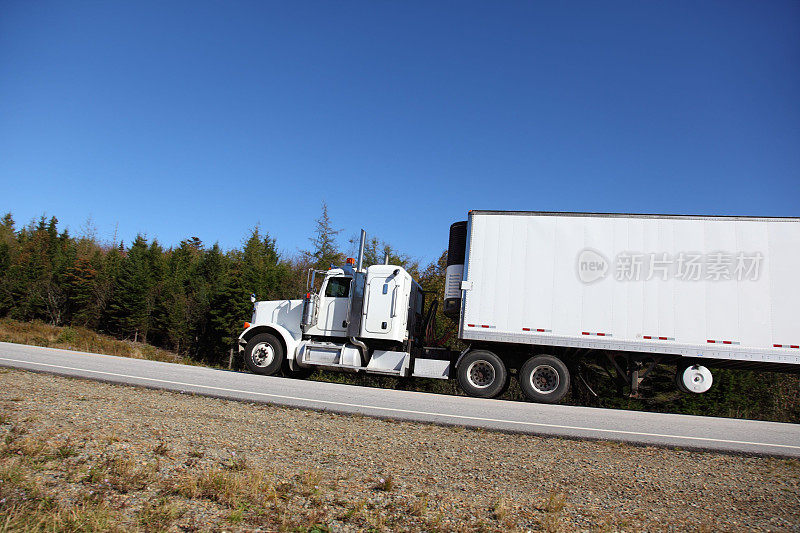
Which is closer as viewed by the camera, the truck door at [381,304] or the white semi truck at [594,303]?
the white semi truck at [594,303]

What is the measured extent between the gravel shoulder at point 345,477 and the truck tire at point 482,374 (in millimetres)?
4485

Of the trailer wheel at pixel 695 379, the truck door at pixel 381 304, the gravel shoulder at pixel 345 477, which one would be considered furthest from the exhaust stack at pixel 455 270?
the gravel shoulder at pixel 345 477

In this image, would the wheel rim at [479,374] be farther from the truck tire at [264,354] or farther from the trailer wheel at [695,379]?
the truck tire at [264,354]

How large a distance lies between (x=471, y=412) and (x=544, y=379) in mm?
3407

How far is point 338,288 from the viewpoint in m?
12.6


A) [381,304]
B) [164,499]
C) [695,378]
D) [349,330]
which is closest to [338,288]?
[349,330]

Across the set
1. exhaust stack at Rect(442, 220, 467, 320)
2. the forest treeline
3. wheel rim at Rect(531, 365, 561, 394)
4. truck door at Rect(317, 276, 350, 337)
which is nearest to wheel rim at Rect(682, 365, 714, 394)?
wheel rim at Rect(531, 365, 561, 394)

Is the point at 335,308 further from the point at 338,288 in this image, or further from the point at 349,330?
the point at 349,330

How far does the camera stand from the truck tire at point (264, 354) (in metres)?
12.3

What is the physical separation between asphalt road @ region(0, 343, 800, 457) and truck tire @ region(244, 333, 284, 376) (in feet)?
5.77

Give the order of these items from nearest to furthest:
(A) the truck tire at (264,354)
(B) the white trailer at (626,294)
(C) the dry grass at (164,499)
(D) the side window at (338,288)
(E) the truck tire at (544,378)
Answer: (C) the dry grass at (164,499), (B) the white trailer at (626,294), (E) the truck tire at (544,378), (A) the truck tire at (264,354), (D) the side window at (338,288)

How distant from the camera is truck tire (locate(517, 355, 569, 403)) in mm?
10273

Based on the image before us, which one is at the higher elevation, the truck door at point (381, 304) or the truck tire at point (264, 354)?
the truck door at point (381, 304)

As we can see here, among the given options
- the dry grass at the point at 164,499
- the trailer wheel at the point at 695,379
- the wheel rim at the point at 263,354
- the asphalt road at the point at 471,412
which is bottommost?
the dry grass at the point at 164,499
